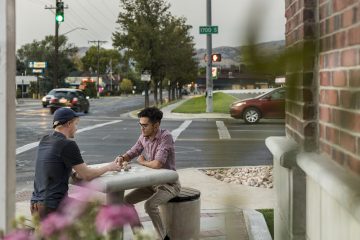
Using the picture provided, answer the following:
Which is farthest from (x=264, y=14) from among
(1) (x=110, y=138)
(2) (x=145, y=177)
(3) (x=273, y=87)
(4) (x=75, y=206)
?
(1) (x=110, y=138)

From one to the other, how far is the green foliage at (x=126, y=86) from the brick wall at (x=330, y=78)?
106 metres

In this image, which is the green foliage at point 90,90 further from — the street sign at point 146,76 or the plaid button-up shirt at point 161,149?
the plaid button-up shirt at point 161,149

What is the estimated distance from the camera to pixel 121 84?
4277 inches

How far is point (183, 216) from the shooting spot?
554 cm

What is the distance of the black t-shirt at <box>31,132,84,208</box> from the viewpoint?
458 cm

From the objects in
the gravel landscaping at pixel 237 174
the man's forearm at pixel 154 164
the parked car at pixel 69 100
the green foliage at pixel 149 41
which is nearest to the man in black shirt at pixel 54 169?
the man's forearm at pixel 154 164

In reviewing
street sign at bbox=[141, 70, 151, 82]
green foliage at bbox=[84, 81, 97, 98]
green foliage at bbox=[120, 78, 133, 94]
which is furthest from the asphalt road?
green foliage at bbox=[120, 78, 133, 94]

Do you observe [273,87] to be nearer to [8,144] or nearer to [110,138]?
[8,144]

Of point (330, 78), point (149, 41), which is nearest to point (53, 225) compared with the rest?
point (330, 78)

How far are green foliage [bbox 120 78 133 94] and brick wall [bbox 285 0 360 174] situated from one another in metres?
106

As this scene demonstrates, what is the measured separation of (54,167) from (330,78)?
3.60m

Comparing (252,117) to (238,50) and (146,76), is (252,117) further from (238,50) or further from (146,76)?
(146,76)

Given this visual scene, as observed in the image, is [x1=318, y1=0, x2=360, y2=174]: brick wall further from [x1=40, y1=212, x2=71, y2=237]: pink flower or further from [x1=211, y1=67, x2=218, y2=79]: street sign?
[x1=40, y1=212, x2=71, y2=237]: pink flower

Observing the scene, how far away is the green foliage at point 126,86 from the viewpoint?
4220 inches
